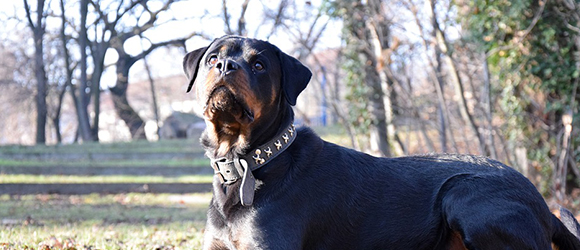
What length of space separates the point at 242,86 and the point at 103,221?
6.18 metres

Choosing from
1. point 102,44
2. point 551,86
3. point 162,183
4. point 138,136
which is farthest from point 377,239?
point 138,136

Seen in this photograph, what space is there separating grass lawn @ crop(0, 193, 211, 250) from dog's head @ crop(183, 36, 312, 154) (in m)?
1.82

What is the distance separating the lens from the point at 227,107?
347 cm

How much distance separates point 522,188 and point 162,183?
38.4 feet

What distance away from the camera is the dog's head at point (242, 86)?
343 centimetres

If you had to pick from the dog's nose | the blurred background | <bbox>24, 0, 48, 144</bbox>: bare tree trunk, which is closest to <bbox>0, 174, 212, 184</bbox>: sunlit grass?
the blurred background

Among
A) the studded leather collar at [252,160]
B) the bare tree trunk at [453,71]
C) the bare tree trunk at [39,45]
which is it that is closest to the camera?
the studded leather collar at [252,160]

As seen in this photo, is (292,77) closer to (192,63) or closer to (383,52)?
(192,63)

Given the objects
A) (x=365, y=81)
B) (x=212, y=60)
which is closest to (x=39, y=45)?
(x=365, y=81)

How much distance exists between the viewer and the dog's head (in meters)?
3.43

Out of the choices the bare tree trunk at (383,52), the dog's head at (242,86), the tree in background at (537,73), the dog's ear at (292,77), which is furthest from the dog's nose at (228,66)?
the tree in background at (537,73)

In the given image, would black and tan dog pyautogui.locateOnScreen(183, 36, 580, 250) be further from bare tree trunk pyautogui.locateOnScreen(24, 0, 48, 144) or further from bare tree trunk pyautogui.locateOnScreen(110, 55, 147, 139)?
bare tree trunk pyautogui.locateOnScreen(110, 55, 147, 139)

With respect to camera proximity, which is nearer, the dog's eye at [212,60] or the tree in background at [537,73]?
the dog's eye at [212,60]

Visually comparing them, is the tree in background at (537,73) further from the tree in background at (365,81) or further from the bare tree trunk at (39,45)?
the bare tree trunk at (39,45)
